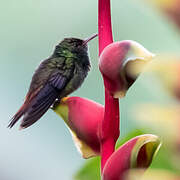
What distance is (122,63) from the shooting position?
46 centimetres

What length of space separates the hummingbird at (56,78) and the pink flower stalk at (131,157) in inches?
22.2

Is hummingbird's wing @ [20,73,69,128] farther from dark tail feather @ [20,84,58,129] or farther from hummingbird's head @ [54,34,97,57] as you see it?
hummingbird's head @ [54,34,97,57]

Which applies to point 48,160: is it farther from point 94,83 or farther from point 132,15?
point 132,15

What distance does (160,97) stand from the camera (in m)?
0.30

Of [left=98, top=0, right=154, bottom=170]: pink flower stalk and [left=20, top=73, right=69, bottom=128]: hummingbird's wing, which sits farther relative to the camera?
[left=20, top=73, right=69, bottom=128]: hummingbird's wing

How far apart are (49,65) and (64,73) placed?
0.15 feet

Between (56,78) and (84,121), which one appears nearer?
(84,121)

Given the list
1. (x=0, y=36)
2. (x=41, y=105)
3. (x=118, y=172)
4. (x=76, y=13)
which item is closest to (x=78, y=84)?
(x=41, y=105)

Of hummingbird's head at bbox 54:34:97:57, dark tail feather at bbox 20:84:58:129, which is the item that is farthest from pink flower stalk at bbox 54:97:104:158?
hummingbird's head at bbox 54:34:97:57

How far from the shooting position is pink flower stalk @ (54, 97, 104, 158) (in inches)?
22.8

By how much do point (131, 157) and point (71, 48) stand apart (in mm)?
977

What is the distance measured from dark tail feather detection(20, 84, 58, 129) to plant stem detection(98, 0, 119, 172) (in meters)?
0.52

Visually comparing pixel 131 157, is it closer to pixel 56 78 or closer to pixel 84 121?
pixel 84 121

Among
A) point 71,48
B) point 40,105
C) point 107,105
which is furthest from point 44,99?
point 107,105
